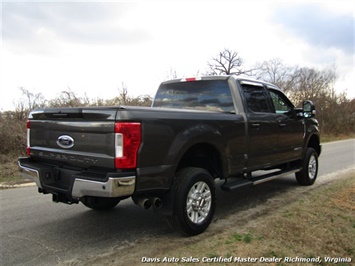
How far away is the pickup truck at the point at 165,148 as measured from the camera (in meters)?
3.48

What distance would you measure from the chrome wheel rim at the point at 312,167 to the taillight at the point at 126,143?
493 cm

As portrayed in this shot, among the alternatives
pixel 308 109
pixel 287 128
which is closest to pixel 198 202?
pixel 287 128

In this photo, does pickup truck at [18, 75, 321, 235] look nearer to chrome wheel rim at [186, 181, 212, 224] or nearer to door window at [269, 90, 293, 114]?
chrome wheel rim at [186, 181, 212, 224]

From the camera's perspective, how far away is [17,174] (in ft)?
28.5

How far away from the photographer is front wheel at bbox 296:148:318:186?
7005mm

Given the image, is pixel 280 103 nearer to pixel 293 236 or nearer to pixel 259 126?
pixel 259 126

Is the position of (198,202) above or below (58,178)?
below

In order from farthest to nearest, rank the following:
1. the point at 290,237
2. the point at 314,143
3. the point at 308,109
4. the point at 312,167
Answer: the point at 314,143 < the point at 312,167 < the point at 308,109 < the point at 290,237

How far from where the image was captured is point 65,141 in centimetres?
394

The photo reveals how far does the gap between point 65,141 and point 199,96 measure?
7.75 feet

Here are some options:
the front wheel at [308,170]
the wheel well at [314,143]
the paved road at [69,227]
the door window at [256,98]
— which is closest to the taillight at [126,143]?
the paved road at [69,227]

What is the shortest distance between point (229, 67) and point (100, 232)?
3372 cm

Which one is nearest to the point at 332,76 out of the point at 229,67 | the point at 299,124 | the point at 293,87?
the point at 293,87

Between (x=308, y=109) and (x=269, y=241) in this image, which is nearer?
(x=269, y=241)
